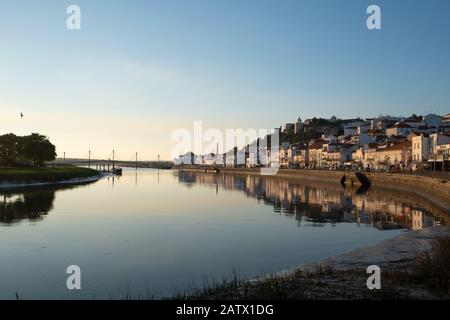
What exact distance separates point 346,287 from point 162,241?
47.0 feet

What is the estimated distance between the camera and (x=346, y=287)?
14.0 metres

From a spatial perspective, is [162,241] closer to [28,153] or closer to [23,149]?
[28,153]

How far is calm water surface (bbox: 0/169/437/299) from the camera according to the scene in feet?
58.6

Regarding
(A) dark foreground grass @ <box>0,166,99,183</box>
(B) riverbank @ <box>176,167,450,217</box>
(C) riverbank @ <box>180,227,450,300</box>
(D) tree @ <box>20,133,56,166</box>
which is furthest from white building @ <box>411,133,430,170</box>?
(C) riverbank @ <box>180,227,450,300</box>

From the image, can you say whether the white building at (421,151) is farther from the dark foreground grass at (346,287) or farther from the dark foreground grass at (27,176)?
the dark foreground grass at (346,287)

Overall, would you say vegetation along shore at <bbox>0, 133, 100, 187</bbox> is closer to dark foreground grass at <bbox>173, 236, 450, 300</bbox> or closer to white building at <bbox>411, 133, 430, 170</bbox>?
white building at <bbox>411, 133, 430, 170</bbox>

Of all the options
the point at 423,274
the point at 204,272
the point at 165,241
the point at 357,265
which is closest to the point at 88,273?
the point at 204,272

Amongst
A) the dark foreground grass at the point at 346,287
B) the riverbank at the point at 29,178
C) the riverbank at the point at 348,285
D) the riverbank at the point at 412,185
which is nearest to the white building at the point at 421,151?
the riverbank at the point at 412,185

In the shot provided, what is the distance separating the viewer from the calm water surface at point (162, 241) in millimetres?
17867

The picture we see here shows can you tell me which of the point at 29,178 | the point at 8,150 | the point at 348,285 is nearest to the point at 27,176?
the point at 29,178

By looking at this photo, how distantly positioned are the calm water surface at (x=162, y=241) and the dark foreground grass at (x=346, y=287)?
3170 millimetres

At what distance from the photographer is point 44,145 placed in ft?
377
